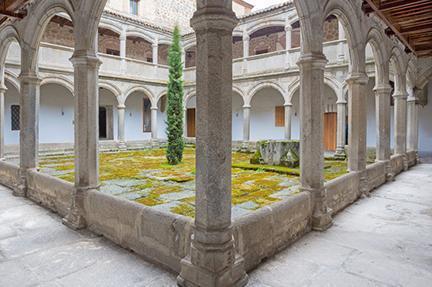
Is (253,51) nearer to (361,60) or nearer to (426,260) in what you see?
(361,60)

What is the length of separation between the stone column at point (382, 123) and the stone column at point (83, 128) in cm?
654

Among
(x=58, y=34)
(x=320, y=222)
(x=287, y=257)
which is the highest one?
(x=58, y=34)

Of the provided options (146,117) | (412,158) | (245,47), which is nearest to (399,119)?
(412,158)

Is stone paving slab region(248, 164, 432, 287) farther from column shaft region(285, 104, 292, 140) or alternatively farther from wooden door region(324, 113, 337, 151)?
wooden door region(324, 113, 337, 151)

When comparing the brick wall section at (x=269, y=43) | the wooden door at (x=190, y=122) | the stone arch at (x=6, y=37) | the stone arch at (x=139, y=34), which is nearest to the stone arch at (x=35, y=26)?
the stone arch at (x=6, y=37)

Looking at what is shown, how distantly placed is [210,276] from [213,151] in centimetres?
105

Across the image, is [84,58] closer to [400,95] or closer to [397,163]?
[397,163]

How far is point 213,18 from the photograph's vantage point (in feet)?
8.35

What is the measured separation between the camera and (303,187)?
4.28 meters

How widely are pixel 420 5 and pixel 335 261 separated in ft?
17.8

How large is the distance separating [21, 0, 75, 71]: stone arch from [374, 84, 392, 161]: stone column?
23.7ft

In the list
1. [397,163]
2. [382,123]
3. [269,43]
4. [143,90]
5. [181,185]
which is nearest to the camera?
[181,185]

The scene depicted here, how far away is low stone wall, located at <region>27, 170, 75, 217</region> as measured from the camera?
4.78m

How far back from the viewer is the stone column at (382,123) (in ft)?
24.3
